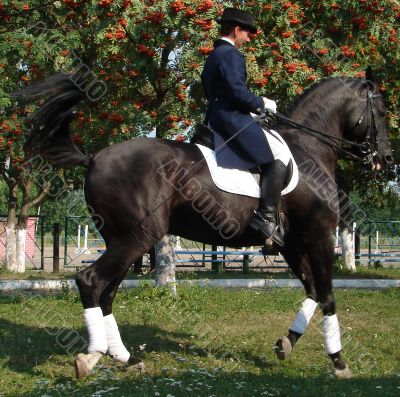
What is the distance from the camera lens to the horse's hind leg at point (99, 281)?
6566 mm

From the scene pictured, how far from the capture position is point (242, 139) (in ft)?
23.1

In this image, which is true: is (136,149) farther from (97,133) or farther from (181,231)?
(97,133)

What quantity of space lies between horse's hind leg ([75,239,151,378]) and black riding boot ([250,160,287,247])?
123 cm

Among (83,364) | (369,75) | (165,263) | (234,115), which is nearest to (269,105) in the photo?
(234,115)

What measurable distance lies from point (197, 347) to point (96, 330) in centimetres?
192

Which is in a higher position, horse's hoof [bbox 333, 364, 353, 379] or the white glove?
the white glove

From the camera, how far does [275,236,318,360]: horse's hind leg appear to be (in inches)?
297

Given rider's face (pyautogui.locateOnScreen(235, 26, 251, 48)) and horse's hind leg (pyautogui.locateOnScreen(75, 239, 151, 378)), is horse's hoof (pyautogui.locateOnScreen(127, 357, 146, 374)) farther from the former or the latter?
rider's face (pyautogui.locateOnScreen(235, 26, 251, 48))

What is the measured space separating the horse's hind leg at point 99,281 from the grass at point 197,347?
0.36 meters

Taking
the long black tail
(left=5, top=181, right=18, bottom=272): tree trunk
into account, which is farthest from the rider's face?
(left=5, top=181, right=18, bottom=272): tree trunk

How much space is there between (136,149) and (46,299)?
5867mm

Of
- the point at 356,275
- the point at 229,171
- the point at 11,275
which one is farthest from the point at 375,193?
the point at 229,171

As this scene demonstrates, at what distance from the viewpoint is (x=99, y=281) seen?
6.66m

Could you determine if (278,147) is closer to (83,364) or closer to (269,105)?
(269,105)
